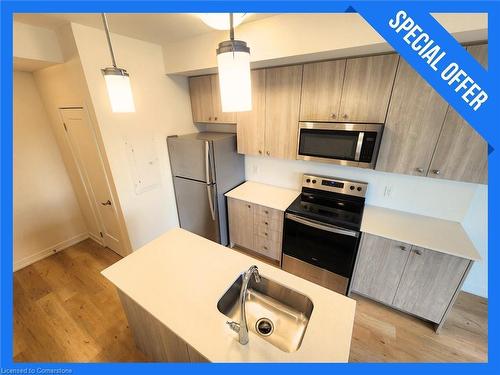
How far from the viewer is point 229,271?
134 centimetres

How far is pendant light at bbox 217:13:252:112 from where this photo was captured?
803 mm

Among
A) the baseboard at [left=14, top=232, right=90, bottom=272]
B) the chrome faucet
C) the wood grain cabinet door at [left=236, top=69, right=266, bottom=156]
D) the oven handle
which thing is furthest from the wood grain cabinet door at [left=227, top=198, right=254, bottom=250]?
the baseboard at [left=14, top=232, right=90, bottom=272]

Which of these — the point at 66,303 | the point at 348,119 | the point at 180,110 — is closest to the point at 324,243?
the point at 348,119

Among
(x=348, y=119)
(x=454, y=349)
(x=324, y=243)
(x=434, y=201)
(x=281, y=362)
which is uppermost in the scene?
(x=348, y=119)

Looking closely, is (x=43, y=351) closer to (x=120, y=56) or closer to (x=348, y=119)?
(x=120, y=56)

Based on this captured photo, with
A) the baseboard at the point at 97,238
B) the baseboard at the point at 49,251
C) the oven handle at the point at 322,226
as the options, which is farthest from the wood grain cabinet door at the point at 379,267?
the baseboard at the point at 49,251

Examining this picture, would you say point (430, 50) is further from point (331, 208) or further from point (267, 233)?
point (267, 233)

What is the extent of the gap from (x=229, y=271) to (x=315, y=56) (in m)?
1.79

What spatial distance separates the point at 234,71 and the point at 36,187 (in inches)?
127

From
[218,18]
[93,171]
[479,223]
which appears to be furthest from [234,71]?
[479,223]

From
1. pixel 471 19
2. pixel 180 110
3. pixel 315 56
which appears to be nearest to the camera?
pixel 471 19

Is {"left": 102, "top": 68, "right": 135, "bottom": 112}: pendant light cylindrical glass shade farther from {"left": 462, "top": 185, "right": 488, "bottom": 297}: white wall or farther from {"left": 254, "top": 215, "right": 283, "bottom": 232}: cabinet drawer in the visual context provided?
{"left": 462, "top": 185, "right": 488, "bottom": 297}: white wall

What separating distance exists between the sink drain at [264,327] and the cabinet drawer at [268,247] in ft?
3.74

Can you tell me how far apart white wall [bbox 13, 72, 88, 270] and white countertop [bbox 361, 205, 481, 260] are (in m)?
3.79
